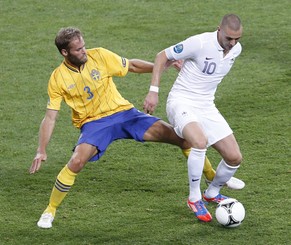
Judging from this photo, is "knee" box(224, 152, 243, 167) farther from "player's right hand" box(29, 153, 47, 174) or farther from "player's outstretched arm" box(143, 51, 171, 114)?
"player's right hand" box(29, 153, 47, 174)

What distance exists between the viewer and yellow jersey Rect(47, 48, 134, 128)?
8938 mm

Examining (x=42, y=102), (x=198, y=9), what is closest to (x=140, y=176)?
A: (x=42, y=102)

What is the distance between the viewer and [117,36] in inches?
599

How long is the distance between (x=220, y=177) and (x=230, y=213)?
1.87 feet

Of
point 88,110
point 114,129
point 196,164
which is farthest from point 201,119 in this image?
point 88,110

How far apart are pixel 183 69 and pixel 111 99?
2.47 ft

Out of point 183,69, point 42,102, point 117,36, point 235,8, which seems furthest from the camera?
point 235,8

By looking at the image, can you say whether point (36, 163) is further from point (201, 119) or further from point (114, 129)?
point (201, 119)

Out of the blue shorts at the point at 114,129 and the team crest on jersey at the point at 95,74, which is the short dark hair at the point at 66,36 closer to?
the team crest on jersey at the point at 95,74

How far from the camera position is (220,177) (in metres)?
9.03

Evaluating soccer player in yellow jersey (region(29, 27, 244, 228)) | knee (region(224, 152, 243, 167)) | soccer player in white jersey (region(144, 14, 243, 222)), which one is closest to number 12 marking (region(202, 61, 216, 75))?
soccer player in white jersey (region(144, 14, 243, 222))

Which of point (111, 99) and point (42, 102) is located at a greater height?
point (111, 99)

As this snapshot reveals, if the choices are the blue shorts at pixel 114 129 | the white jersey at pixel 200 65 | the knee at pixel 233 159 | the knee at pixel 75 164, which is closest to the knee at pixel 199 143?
the knee at pixel 233 159

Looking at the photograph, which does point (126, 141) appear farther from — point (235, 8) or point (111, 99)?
point (235, 8)
